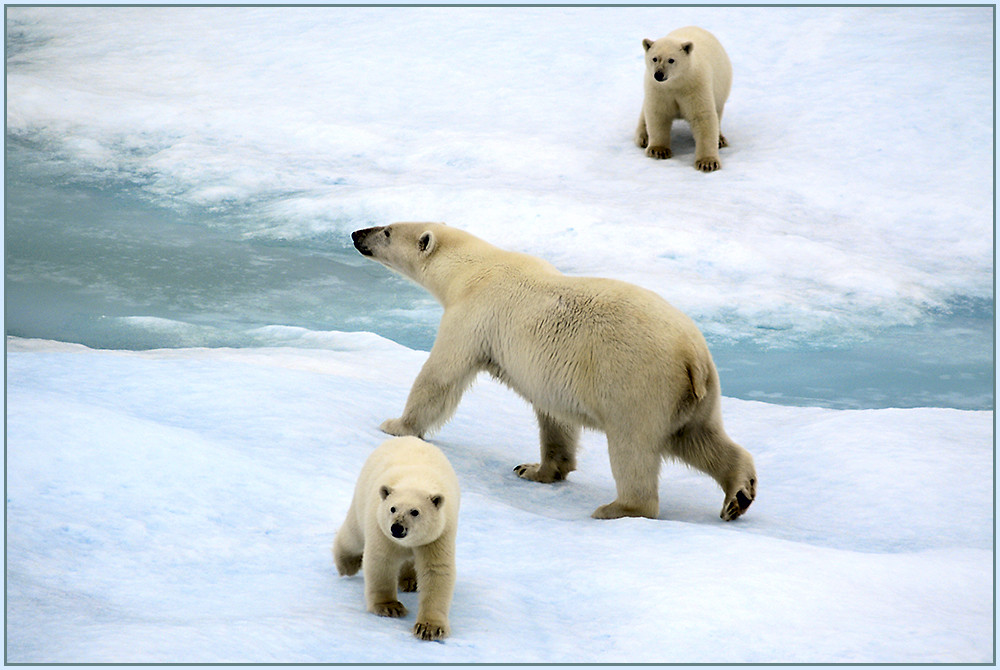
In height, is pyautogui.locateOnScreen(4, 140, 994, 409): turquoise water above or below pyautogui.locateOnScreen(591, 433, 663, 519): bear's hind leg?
below

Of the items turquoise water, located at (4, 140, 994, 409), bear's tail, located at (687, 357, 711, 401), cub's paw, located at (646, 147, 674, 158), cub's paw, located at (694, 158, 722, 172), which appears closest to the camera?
bear's tail, located at (687, 357, 711, 401)

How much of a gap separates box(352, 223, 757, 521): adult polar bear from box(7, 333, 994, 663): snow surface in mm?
207

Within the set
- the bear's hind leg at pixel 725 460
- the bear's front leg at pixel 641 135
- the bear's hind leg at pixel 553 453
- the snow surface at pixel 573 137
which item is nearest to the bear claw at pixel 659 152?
the snow surface at pixel 573 137

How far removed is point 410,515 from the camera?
2760mm

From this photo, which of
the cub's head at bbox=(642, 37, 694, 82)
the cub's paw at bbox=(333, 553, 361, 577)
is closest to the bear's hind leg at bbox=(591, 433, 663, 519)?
the cub's paw at bbox=(333, 553, 361, 577)

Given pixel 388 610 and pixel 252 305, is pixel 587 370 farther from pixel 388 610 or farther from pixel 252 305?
pixel 252 305

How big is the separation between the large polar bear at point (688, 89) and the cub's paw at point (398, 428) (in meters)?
5.75

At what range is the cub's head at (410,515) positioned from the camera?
2742 mm

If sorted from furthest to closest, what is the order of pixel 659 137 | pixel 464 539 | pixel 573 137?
pixel 573 137
pixel 659 137
pixel 464 539

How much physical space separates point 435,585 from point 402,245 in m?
2.61

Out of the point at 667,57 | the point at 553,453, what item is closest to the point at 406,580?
the point at 553,453

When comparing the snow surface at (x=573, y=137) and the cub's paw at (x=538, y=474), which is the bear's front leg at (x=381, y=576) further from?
the snow surface at (x=573, y=137)

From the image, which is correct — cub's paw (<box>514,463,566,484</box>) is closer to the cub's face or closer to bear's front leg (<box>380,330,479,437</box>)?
bear's front leg (<box>380,330,479,437</box>)

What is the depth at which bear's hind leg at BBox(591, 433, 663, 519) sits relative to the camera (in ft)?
13.3
